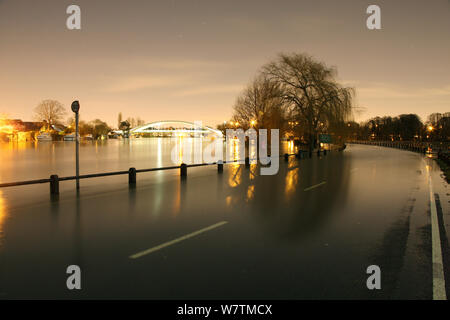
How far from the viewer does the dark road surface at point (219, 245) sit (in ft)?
14.2

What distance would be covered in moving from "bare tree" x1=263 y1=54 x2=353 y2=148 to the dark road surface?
28.3m

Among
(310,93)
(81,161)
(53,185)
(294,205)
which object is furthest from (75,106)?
(310,93)

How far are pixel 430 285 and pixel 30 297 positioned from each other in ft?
16.5

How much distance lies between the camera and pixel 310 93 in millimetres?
39000

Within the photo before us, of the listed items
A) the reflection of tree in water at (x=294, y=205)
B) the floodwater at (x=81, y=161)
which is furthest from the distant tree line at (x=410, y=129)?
the reflection of tree in water at (x=294, y=205)

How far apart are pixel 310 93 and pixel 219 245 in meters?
35.6

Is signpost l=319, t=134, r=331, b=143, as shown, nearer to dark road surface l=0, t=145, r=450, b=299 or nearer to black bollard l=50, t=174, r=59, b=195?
dark road surface l=0, t=145, r=450, b=299

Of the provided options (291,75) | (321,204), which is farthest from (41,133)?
(321,204)

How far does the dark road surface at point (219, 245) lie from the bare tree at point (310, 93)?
2829cm

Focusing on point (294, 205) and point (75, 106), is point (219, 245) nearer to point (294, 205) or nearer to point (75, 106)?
point (294, 205)

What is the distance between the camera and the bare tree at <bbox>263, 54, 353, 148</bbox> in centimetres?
3862
